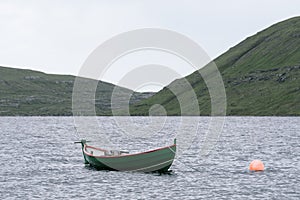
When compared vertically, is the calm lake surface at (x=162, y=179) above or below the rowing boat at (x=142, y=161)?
below

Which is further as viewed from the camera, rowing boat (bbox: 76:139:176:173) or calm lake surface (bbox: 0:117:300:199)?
rowing boat (bbox: 76:139:176:173)

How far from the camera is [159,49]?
69438 millimetres

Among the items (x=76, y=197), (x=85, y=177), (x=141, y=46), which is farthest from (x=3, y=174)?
(x=141, y=46)

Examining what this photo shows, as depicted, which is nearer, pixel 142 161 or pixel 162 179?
pixel 162 179

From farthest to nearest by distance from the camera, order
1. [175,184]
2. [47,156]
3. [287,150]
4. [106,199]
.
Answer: [287,150], [47,156], [175,184], [106,199]

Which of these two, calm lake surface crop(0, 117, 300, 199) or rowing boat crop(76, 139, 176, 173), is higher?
rowing boat crop(76, 139, 176, 173)

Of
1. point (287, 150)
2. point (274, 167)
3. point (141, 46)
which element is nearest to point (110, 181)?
point (141, 46)

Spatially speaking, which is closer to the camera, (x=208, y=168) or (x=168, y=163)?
(x=168, y=163)

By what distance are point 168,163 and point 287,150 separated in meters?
36.5

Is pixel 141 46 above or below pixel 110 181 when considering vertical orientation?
above

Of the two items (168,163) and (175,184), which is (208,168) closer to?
(168,163)

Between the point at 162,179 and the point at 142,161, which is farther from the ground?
the point at 142,161

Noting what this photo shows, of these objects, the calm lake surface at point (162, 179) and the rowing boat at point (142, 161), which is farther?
the rowing boat at point (142, 161)

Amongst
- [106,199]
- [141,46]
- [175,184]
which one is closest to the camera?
[106,199]
